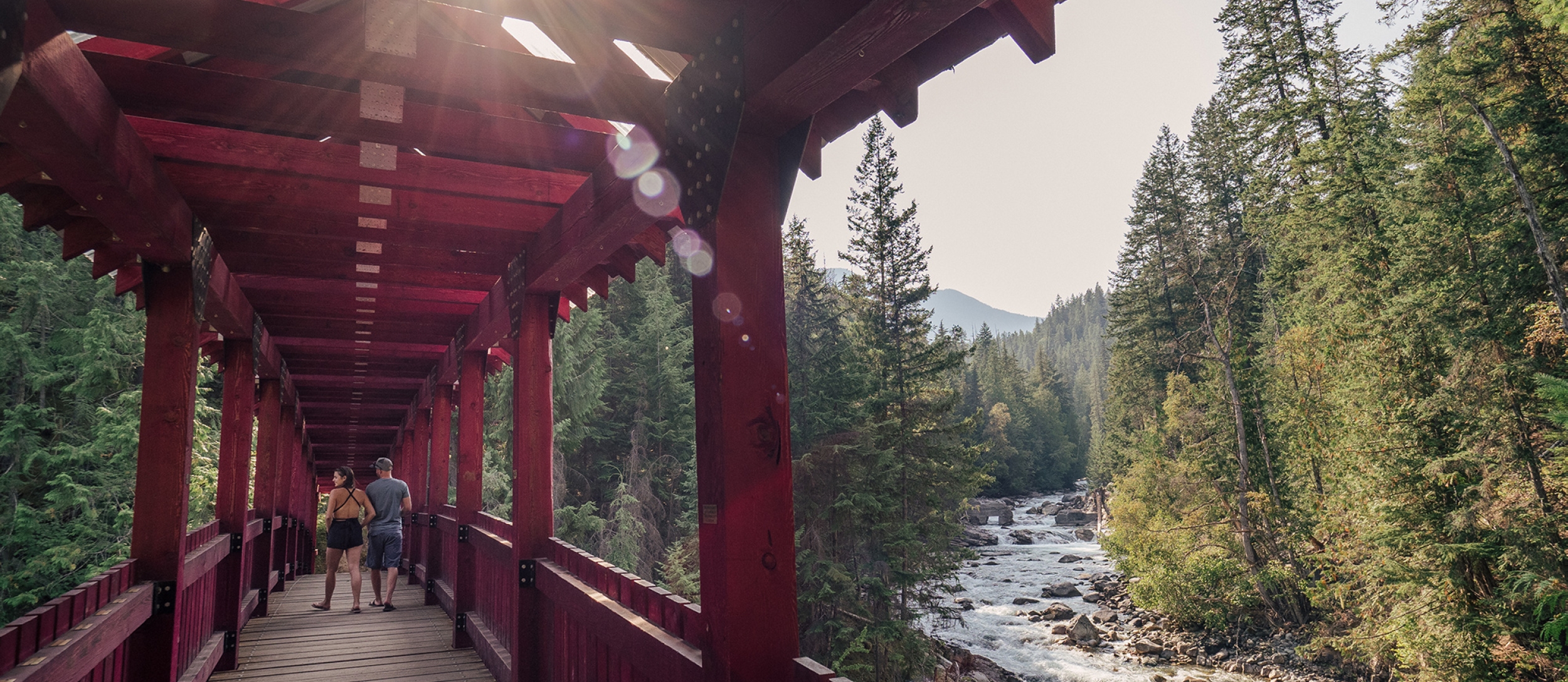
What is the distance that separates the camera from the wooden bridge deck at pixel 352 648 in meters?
5.73

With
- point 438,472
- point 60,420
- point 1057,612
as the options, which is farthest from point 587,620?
point 1057,612

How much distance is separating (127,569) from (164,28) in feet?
10.2

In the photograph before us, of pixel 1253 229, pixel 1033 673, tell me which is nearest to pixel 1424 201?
pixel 1253 229

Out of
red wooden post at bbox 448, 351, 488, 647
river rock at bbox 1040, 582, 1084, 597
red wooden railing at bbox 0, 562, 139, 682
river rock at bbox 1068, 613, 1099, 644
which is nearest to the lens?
red wooden railing at bbox 0, 562, 139, 682

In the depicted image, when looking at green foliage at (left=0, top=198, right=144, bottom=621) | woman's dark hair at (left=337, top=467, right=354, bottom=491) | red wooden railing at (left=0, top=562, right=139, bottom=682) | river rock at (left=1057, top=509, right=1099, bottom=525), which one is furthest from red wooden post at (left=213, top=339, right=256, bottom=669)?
river rock at (left=1057, top=509, right=1099, bottom=525)

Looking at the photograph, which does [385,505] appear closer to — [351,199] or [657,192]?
[351,199]

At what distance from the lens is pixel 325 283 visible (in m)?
5.91

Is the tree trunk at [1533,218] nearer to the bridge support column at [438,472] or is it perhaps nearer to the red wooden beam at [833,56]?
the red wooden beam at [833,56]

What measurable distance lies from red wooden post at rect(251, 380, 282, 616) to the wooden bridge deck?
0.40m

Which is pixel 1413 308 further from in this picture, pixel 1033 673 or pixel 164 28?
pixel 164 28

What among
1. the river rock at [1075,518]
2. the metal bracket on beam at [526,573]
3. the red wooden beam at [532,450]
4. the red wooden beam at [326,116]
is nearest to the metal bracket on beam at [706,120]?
the red wooden beam at [326,116]

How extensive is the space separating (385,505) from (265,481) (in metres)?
1.12

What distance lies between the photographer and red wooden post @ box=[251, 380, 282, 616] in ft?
26.6

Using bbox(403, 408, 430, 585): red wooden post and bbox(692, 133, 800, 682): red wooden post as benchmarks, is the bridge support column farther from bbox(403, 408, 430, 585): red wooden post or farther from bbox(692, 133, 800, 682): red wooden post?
bbox(692, 133, 800, 682): red wooden post
